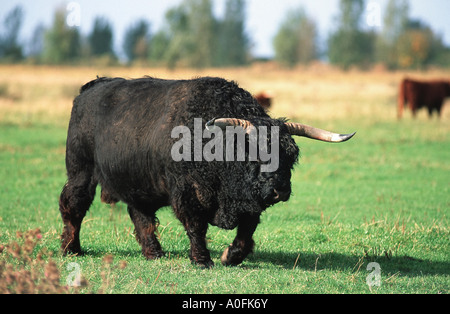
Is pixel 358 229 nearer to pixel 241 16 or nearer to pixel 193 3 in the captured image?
pixel 193 3

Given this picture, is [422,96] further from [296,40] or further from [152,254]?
[296,40]

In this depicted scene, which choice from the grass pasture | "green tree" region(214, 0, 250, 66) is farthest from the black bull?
"green tree" region(214, 0, 250, 66)

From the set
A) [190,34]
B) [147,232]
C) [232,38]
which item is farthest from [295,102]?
[232,38]

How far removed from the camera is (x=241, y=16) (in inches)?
3784

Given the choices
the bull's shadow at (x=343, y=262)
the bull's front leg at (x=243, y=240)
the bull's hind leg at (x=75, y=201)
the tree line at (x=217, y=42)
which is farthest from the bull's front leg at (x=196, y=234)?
the tree line at (x=217, y=42)

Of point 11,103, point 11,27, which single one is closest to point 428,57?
point 11,27

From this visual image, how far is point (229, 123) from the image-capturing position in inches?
251

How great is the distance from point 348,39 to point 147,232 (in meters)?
77.1

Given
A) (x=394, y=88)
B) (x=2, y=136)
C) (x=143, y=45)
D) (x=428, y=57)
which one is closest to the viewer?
(x=2, y=136)

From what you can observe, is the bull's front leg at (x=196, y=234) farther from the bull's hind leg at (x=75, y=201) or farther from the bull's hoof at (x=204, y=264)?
the bull's hind leg at (x=75, y=201)

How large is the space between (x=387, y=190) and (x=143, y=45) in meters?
86.1

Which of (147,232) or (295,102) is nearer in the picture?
(147,232)

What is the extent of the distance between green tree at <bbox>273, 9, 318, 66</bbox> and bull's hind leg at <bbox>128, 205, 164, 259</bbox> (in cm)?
8965

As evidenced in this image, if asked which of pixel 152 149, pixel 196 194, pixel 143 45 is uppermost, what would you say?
pixel 143 45
